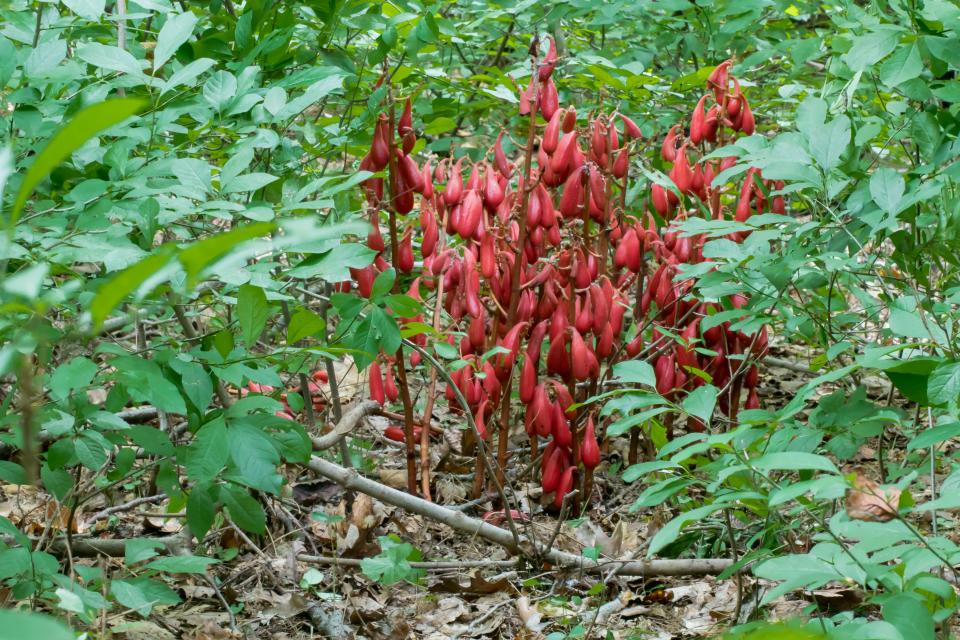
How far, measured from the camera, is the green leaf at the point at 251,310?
5.13ft

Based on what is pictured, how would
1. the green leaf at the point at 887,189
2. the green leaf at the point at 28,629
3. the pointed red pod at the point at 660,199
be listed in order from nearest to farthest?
the green leaf at the point at 28,629 → the green leaf at the point at 887,189 → the pointed red pod at the point at 660,199

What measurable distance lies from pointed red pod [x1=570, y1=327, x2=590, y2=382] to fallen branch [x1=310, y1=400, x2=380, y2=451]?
65 centimetres

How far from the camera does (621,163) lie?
302 centimetres

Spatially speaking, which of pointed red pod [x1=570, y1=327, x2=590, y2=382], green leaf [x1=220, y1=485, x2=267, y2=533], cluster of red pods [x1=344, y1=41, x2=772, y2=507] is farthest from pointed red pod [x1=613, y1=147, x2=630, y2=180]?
green leaf [x1=220, y1=485, x2=267, y2=533]

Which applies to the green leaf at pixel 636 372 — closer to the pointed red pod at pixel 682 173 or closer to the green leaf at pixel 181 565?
the green leaf at pixel 181 565

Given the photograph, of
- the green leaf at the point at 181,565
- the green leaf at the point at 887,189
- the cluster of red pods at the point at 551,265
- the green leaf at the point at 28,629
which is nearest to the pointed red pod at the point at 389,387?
the cluster of red pods at the point at 551,265

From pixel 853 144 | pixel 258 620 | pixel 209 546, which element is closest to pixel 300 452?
pixel 258 620

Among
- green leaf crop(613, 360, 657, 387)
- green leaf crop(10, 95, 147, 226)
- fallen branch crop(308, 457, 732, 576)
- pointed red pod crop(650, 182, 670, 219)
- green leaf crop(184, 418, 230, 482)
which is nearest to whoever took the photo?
green leaf crop(10, 95, 147, 226)

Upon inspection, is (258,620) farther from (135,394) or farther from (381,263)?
(381,263)

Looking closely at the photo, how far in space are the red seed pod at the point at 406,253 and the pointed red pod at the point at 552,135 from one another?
0.47m

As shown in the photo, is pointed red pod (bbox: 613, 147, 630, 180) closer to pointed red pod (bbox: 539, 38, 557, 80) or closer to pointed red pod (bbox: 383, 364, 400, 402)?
pointed red pod (bbox: 539, 38, 557, 80)

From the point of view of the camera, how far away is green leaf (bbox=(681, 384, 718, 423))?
Answer: 5.69 ft

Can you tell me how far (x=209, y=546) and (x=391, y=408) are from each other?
4.46ft

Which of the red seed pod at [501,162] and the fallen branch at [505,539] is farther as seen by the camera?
the red seed pod at [501,162]
